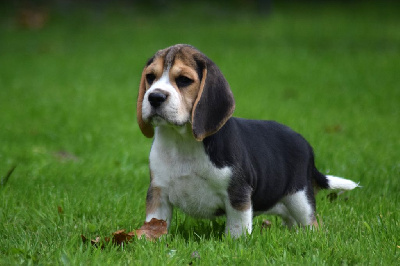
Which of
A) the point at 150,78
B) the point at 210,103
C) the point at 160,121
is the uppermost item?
the point at 150,78

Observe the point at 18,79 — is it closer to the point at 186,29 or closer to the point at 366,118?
the point at 366,118

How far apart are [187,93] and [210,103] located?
0.16 meters

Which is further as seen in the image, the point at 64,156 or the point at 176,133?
the point at 64,156

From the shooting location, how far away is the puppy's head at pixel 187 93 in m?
3.82

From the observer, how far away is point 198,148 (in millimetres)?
4074

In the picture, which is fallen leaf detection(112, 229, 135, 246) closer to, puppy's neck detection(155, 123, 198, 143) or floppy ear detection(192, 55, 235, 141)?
puppy's neck detection(155, 123, 198, 143)

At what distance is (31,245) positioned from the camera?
396cm

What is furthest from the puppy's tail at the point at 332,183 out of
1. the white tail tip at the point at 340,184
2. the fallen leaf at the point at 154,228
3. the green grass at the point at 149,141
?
the fallen leaf at the point at 154,228

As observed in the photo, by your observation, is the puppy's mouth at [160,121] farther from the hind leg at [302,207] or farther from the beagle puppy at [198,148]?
the hind leg at [302,207]

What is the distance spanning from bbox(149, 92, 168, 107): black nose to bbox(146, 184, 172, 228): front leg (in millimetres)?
668

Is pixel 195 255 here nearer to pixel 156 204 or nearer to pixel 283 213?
pixel 156 204

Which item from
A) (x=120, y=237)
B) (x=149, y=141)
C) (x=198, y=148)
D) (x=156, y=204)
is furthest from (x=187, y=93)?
(x=149, y=141)

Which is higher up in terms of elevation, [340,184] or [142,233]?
[340,184]

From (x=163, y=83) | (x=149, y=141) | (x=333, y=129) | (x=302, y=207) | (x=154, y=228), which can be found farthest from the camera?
(x=333, y=129)
